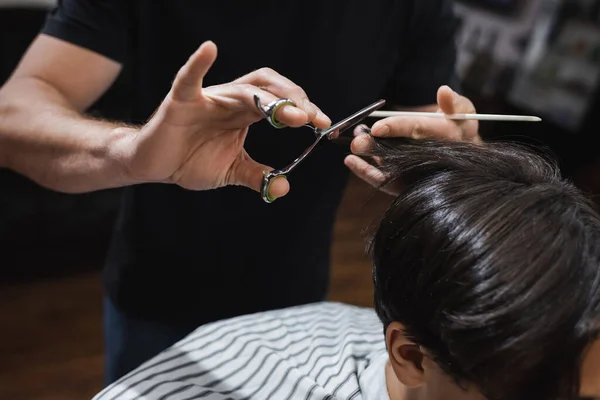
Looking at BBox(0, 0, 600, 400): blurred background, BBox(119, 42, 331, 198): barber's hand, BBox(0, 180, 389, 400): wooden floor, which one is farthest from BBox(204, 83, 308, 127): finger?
BBox(0, 180, 389, 400): wooden floor

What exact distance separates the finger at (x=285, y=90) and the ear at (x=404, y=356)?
271mm

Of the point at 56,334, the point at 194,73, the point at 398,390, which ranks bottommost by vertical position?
the point at 56,334

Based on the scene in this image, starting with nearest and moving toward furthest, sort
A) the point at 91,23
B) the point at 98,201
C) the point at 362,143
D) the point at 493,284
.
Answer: the point at 493,284 < the point at 362,143 < the point at 91,23 < the point at 98,201

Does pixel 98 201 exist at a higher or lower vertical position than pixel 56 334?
higher

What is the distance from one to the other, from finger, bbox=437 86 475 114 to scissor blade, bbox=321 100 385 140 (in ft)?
0.35

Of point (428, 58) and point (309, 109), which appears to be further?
point (428, 58)

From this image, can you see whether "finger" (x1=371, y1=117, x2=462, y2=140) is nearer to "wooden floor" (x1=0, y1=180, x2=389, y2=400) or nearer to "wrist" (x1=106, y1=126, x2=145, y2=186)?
"wrist" (x1=106, y1=126, x2=145, y2=186)

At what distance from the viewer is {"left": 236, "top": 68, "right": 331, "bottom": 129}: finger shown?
0.77 meters

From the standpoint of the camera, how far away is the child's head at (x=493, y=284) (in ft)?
2.33

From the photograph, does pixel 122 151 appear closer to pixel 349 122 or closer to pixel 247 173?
pixel 247 173

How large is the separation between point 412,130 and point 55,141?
1.74ft

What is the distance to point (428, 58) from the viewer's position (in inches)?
49.1

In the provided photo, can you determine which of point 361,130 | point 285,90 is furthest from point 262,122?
point 285,90

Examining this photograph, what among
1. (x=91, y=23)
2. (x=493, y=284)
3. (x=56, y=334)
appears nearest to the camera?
(x=493, y=284)
